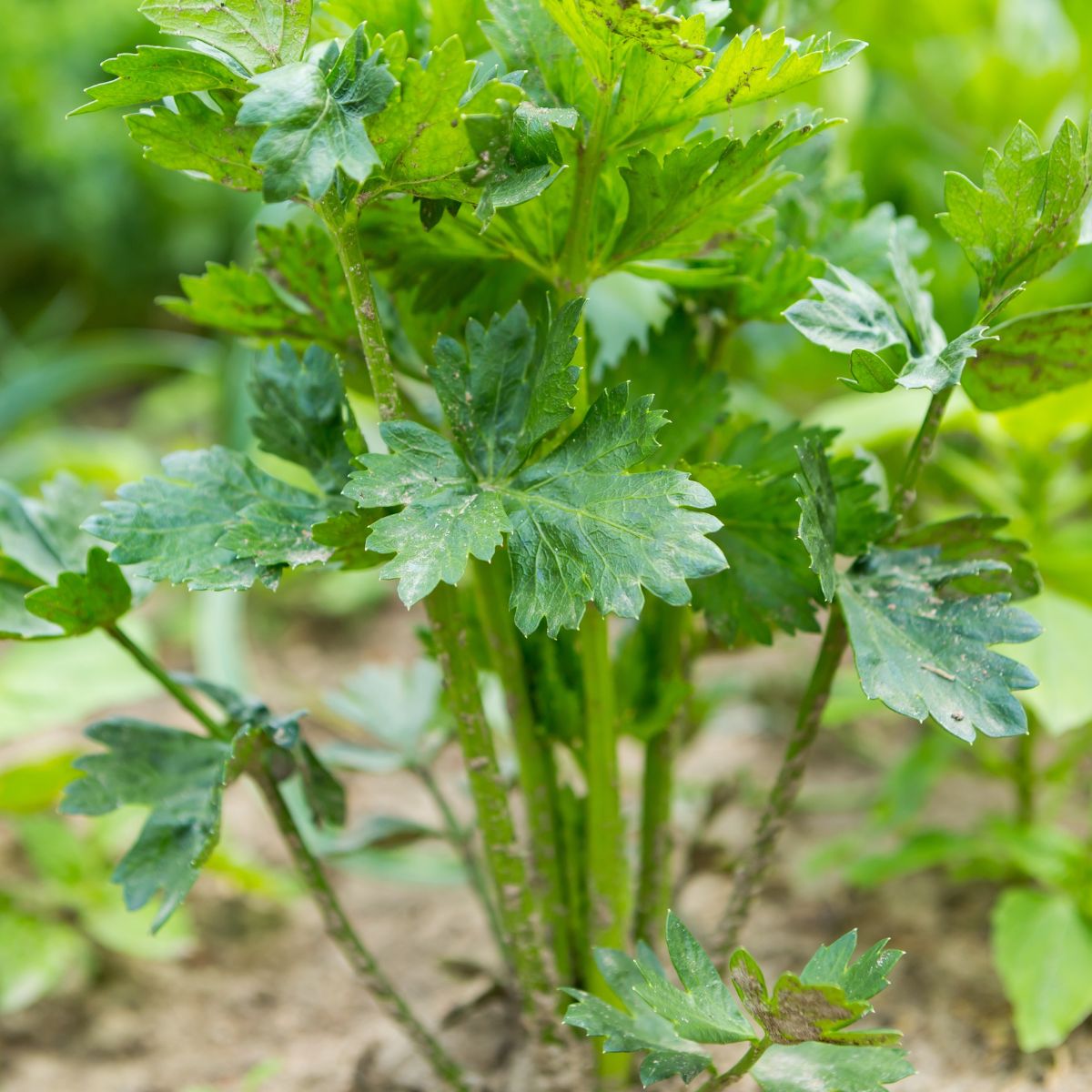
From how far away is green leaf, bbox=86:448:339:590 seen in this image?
48 cm

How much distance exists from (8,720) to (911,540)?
0.95 m

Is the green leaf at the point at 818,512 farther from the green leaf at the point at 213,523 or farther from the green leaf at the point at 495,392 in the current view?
the green leaf at the point at 213,523

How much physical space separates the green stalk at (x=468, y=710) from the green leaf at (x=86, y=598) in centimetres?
17

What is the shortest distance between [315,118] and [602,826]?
1.37 ft

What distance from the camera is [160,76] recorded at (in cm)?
44

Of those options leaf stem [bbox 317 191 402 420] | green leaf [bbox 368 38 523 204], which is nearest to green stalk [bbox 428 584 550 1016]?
leaf stem [bbox 317 191 402 420]

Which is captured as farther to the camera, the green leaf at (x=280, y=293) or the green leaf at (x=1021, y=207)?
the green leaf at (x=280, y=293)

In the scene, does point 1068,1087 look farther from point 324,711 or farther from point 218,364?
point 218,364

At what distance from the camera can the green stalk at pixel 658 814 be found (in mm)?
707

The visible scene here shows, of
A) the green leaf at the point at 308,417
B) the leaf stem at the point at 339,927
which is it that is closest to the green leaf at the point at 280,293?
the green leaf at the point at 308,417

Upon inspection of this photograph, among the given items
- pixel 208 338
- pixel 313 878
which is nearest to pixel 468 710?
pixel 313 878

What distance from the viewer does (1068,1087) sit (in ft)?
2.57

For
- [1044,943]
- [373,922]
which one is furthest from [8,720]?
[1044,943]

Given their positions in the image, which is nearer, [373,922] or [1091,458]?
[373,922]
